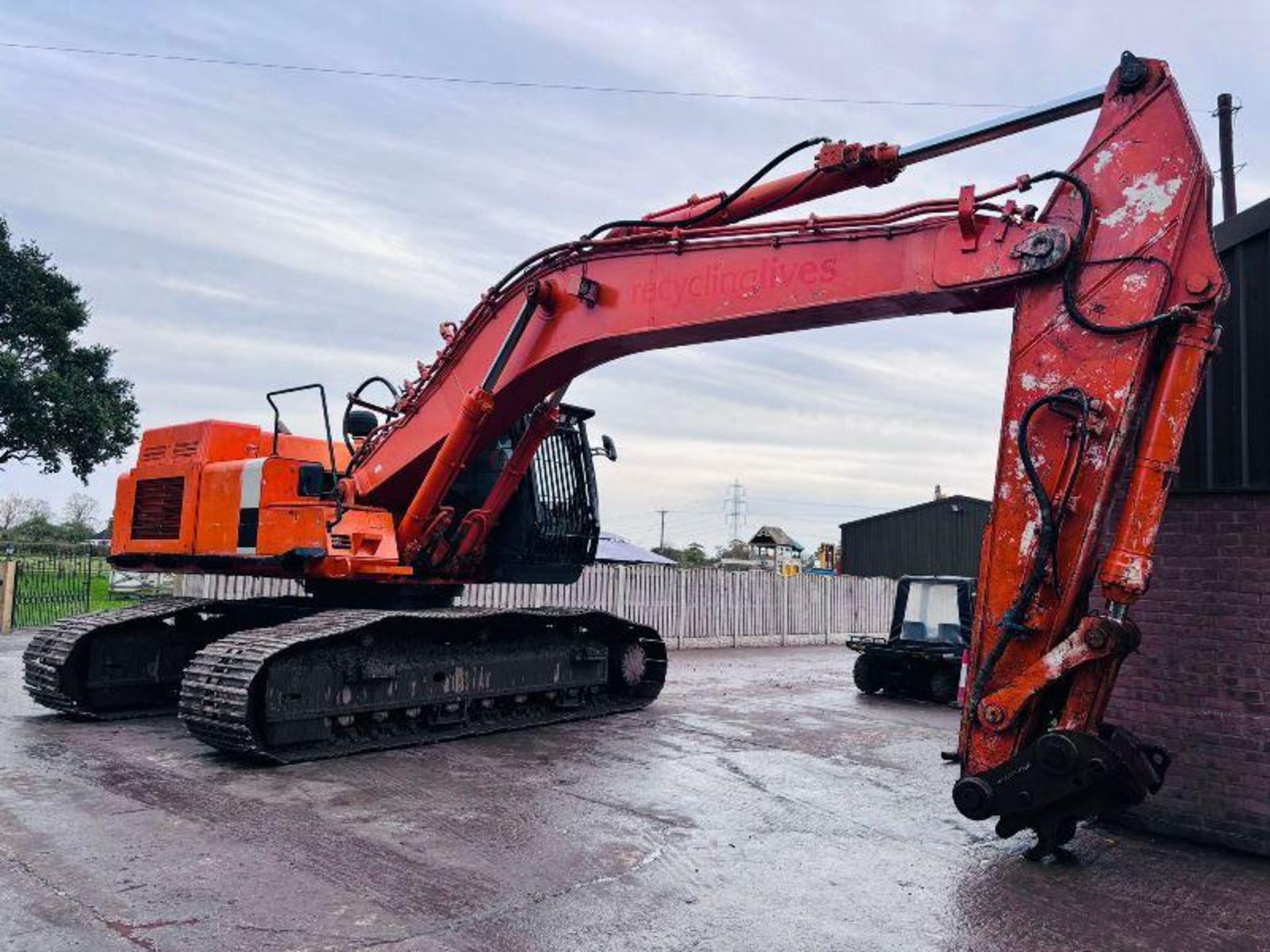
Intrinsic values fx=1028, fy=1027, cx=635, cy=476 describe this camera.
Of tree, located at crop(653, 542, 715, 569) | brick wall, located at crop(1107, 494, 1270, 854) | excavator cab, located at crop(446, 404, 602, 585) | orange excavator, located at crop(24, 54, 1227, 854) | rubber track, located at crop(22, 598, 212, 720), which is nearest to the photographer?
orange excavator, located at crop(24, 54, 1227, 854)

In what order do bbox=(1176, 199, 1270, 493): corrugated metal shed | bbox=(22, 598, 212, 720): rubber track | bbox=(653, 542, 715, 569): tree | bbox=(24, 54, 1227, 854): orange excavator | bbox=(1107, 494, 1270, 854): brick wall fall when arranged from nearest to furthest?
bbox=(24, 54, 1227, 854): orange excavator < bbox=(1107, 494, 1270, 854): brick wall < bbox=(1176, 199, 1270, 493): corrugated metal shed < bbox=(22, 598, 212, 720): rubber track < bbox=(653, 542, 715, 569): tree

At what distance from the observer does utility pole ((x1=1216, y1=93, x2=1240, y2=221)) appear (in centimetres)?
1725

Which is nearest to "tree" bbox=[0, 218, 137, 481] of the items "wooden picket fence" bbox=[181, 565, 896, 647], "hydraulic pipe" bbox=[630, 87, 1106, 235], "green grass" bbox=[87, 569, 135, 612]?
"green grass" bbox=[87, 569, 135, 612]

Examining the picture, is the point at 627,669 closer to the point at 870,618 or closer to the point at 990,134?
the point at 990,134

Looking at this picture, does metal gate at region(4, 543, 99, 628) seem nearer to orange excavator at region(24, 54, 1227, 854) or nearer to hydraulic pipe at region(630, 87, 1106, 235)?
orange excavator at region(24, 54, 1227, 854)

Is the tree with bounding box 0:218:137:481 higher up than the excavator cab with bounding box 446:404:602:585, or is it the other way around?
the tree with bounding box 0:218:137:481

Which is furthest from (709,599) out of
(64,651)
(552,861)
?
(552,861)

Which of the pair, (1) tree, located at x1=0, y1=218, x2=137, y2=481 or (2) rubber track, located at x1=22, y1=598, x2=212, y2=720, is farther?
(1) tree, located at x1=0, y1=218, x2=137, y2=481

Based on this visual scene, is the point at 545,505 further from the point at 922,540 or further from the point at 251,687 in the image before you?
the point at 922,540

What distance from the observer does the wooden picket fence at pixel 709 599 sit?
1756 cm

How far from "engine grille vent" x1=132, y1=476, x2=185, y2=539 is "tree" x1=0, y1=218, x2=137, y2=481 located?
65.4 feet

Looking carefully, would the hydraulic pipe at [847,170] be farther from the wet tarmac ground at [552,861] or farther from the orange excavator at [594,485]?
the wet tarmac ground at [552,861]

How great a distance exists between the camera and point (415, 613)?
8477 mm

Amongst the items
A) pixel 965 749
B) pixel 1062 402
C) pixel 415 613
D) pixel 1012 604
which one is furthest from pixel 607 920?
pixel 415 613
